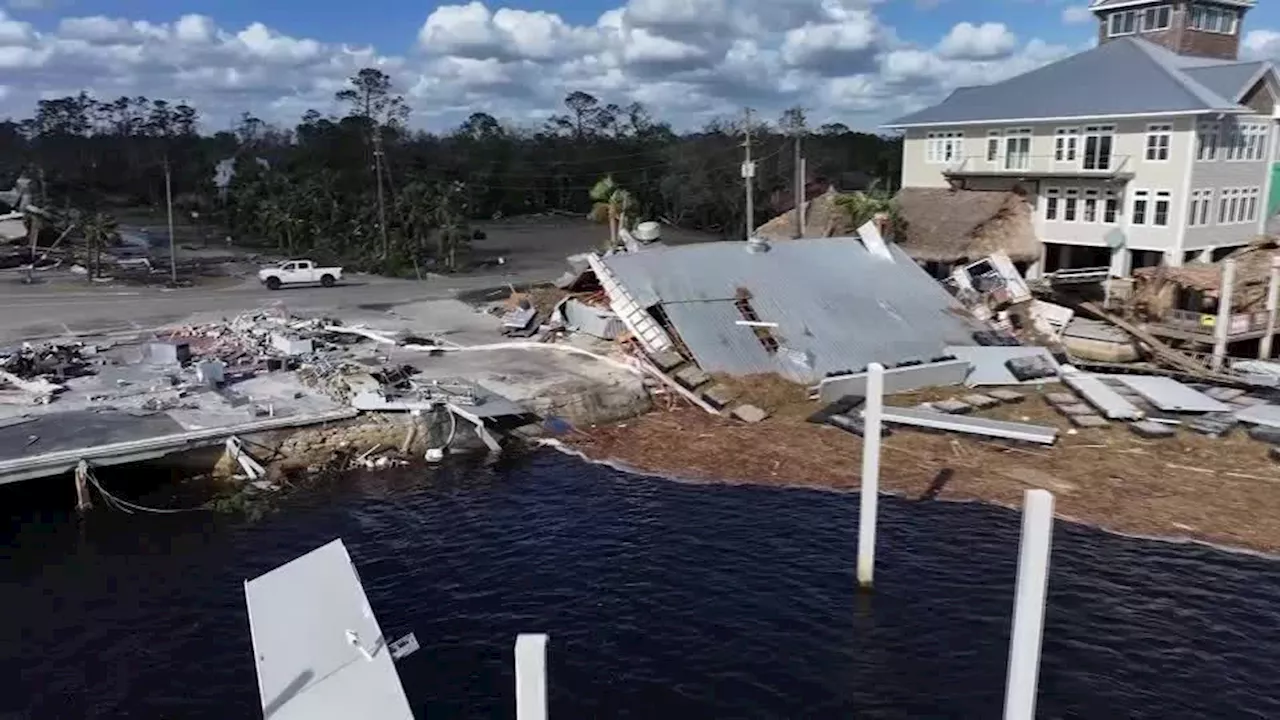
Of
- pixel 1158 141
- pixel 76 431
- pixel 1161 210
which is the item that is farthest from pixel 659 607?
pixel 1158 141

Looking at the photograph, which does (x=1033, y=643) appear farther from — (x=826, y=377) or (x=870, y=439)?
(x=826, y=377)

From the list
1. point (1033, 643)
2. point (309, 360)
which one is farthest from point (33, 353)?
point (1033, 643)

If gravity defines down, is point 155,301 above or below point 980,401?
above

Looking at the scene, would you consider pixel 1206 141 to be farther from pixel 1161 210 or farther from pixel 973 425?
pixel 973 425

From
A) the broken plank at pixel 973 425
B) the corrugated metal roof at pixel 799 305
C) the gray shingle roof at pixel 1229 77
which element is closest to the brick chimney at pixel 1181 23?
the gray shingle roof at pixel 1229 77

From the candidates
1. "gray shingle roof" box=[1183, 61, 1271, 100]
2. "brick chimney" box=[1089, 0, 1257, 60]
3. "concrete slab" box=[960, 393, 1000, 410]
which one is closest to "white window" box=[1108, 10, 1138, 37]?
"brick chimney" box=[1089, 0, 1257, 60]

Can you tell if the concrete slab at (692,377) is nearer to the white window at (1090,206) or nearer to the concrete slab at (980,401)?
the concrete slab at (980,401)
